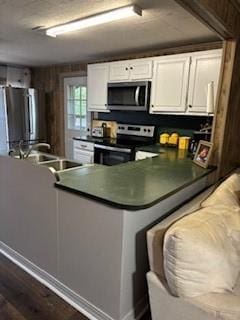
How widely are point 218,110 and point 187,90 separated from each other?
0.85 metres

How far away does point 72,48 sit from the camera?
141 inches

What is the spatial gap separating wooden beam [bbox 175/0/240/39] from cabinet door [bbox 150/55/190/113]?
0.96 metres

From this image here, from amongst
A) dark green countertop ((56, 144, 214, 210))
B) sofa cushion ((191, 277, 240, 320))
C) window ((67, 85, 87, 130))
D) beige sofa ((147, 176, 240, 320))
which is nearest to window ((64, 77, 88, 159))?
window ((67, 85, 87, 130))

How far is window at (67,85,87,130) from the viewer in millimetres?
4980

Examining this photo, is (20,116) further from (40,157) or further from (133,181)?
(133,181)

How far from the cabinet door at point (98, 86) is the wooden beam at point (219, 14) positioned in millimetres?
2086

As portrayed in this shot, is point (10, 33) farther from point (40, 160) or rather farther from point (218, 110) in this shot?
point (218, 110)

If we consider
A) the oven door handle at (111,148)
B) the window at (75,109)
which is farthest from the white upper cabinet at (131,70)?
the window at (75,109)

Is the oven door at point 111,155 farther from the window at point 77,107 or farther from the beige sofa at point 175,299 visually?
the beige sofa at point 175,299

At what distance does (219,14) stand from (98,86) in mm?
2461

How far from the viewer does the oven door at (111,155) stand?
336 cm

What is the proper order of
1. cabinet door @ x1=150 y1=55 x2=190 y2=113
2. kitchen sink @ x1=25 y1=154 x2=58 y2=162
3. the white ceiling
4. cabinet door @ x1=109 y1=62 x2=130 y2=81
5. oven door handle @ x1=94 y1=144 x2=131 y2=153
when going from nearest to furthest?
1. the white ceiling
2. kitchen sink @ x1=25 y1=154 x2=58 y2=162
3. cabinet door @ x1=150 y1=55 x2=190 y2=113
4. oven door handle @ x1=94 y1=144 x2=131 y2=153
5. cabinet door @ x1=109 y1=62 x2=130 y2=81

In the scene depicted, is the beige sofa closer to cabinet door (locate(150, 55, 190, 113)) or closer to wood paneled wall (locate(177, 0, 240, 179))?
wood paneled wall (locate(177, 0, 240, 179))

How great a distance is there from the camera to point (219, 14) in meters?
1.73
